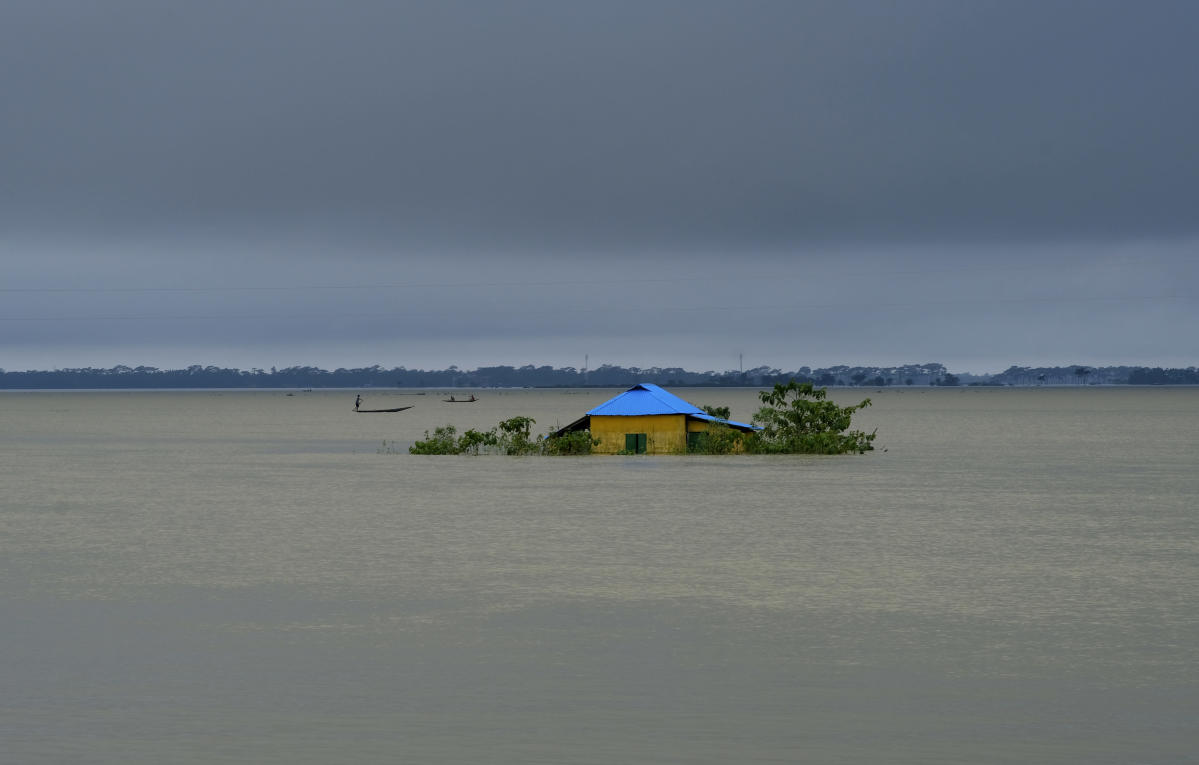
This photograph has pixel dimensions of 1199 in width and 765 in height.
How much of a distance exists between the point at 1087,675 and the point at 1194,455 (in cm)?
7479

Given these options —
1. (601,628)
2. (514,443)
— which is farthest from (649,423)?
(601,628)

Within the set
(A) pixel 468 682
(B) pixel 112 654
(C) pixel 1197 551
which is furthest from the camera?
(C) pixel 1197 551

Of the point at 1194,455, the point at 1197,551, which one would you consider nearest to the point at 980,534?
the point at 1197,551

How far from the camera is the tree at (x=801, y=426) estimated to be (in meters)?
81.1

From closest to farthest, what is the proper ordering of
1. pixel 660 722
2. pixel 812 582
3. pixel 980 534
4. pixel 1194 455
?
1. pixel 660 722
2. pixel 812 582
3. pixel 980 534
4. pixel 1194 455

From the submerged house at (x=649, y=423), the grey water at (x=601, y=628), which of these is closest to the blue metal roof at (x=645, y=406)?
the submerged house at (x=649, y=423)

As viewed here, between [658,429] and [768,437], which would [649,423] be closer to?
[658,429]

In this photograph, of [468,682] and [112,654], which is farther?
[112,654]

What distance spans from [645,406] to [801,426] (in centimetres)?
1018

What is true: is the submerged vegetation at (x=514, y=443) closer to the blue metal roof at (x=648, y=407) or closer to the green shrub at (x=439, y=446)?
the green shrub at (x=439, y=446)

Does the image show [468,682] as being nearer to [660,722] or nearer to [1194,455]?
[660,722]

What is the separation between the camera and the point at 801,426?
269 feet

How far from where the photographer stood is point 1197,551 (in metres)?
34.7

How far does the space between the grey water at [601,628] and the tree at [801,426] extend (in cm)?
2774
